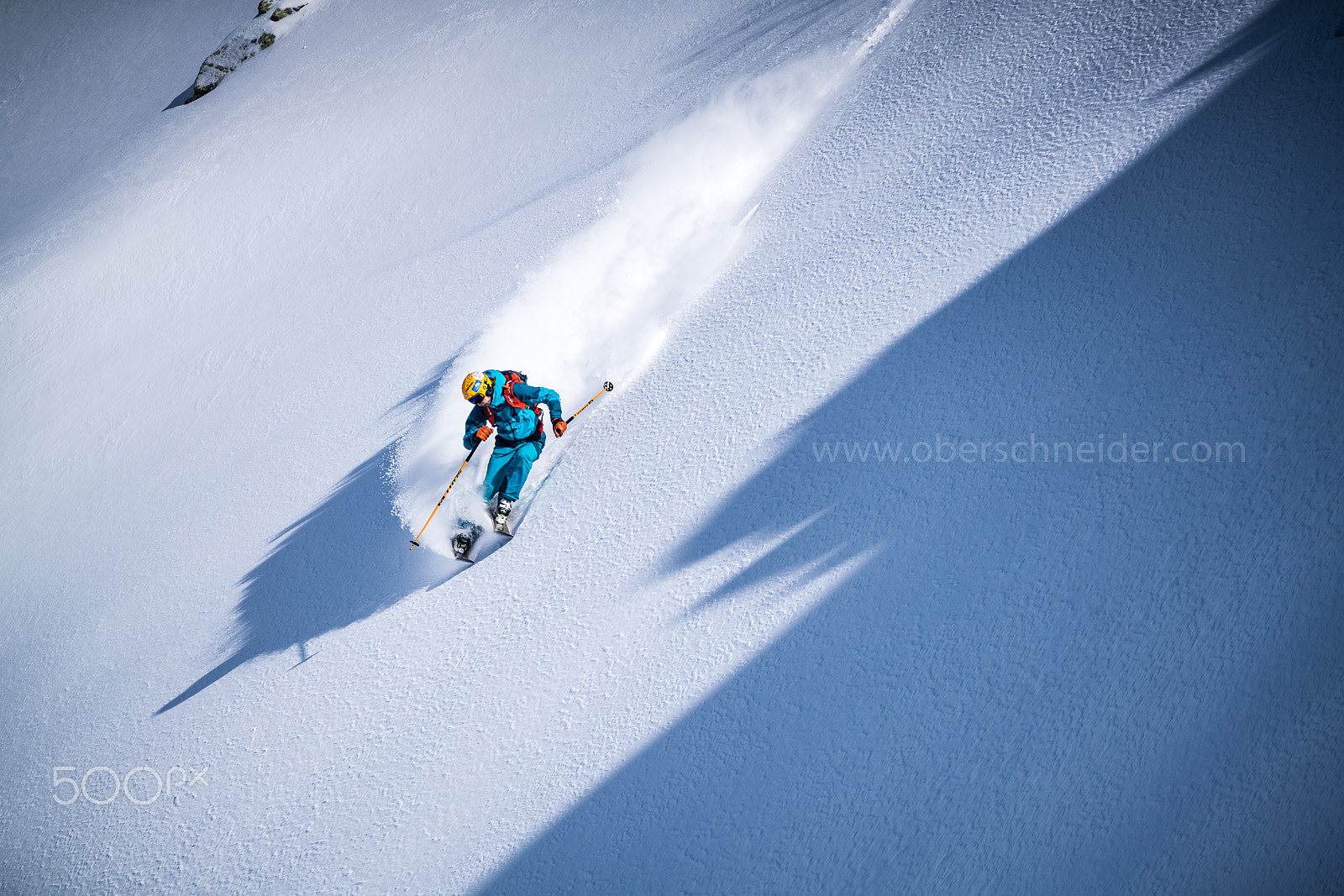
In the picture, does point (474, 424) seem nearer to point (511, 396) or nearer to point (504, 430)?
point (504, 430)

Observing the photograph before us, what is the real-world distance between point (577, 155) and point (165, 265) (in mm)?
6743

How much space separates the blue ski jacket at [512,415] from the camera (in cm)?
577

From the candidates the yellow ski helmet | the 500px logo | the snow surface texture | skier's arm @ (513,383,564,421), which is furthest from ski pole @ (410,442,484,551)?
the snow surface texture

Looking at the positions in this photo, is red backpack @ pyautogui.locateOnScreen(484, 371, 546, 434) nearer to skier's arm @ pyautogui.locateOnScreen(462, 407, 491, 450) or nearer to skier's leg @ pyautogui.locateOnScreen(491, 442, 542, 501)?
skier's arm @ pyautogui.locateOnScreen(462, 407, 491, 450)

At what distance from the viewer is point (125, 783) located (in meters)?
5.41

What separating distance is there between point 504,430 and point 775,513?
7.42 ft

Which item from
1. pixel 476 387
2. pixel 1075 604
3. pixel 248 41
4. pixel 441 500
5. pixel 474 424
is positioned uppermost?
pixel 248 41

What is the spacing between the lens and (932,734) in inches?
154

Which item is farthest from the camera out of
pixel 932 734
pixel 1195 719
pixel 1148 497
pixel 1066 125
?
pixel 1066 125

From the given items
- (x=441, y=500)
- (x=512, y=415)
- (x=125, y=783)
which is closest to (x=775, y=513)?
(x=512, y=415)

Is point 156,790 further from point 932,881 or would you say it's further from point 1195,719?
point 1195,719

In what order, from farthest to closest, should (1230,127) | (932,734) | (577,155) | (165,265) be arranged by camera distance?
(165,265) < (577,155) < (1230,127) < (932,734)

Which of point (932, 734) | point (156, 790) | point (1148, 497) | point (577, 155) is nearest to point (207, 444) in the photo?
point (156, 790)

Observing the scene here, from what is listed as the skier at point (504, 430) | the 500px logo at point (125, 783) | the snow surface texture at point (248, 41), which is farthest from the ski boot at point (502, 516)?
the snow surface texture at point (248, 41)
